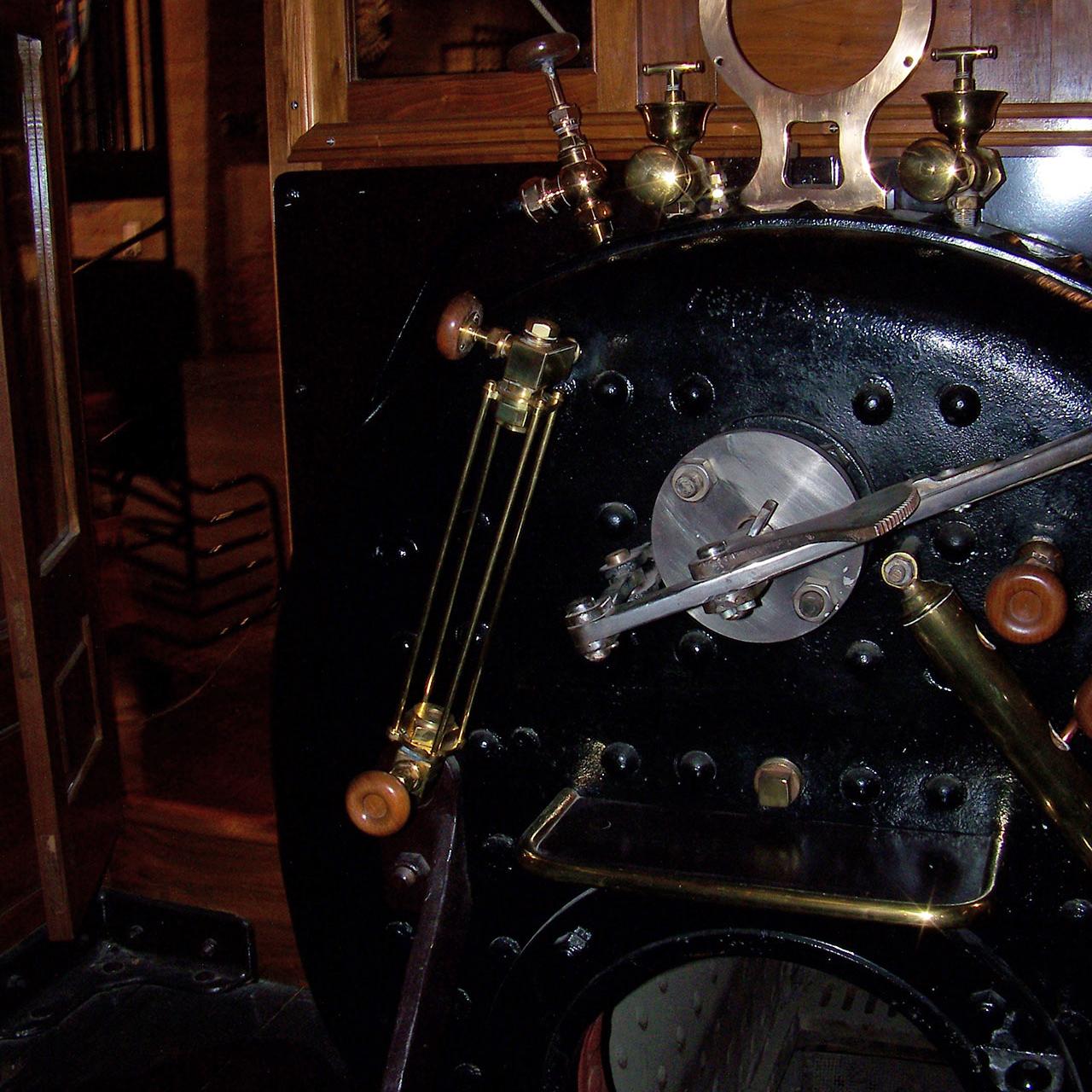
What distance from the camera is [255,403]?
4.54 meters

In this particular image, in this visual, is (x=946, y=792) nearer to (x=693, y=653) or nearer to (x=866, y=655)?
(x=866, y=655)

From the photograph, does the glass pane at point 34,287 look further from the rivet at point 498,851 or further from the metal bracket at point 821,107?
the metal bracket at point 821,107

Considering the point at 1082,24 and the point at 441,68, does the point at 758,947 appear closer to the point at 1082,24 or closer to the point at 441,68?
the point at 1082,24

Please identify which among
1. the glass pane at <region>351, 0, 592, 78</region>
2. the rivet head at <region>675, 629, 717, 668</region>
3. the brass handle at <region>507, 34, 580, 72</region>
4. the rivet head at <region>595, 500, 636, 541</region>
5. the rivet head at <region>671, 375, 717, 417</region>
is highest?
the glass pane at <region>351, 0, 592, 78</region>

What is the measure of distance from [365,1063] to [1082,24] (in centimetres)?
150

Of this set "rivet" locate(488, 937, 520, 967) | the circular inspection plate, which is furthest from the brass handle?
"rivet" locate(488, 937, 520, 967)

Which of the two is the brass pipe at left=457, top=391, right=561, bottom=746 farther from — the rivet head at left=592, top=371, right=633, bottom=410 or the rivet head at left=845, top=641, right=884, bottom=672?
the rivet head at left=845, top=641, right=884, bottom=672

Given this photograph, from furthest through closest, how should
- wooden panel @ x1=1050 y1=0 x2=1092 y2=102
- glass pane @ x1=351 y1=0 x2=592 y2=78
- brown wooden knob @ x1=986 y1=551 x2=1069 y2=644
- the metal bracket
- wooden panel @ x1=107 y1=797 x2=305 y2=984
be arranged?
1. wooden panel @ x1=107 y1=797 x2=305 y2=984
2. glass pane @ x1=351 y1=0 x2=592 y2=78
3. wooden panel @ x1=1050 y1=0 x2=1092 y2=102
4. the metal bracket
5. brown wooden knob @ x1=986 y1=551 x2=1069 y2=644

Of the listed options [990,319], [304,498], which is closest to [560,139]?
[990,319]

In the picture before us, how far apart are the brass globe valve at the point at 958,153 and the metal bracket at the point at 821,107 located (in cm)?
4

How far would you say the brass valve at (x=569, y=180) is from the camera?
4.17 ft

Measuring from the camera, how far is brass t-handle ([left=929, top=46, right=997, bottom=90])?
1176mm

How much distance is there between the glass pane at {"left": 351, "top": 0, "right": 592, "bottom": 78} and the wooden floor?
4.52 ft

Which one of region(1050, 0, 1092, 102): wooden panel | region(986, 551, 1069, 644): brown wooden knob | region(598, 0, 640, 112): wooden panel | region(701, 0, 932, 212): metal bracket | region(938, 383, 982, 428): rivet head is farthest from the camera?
region(598, 0, 640, 112): wooden panel
